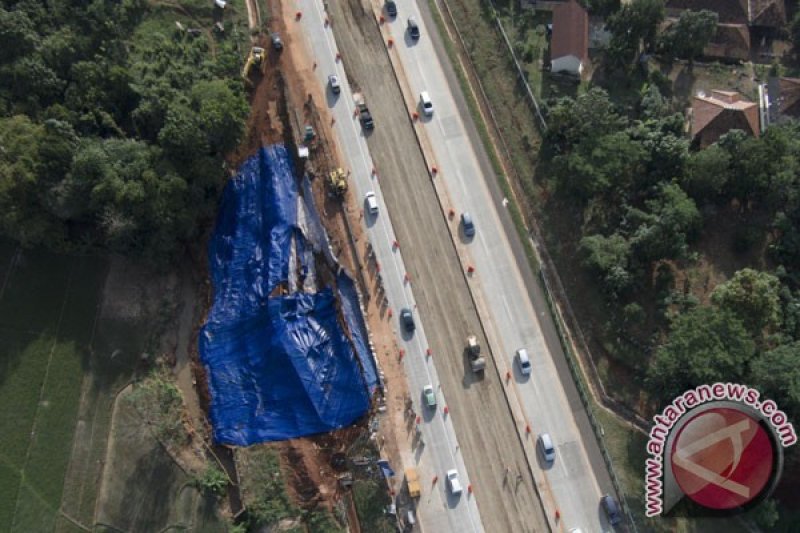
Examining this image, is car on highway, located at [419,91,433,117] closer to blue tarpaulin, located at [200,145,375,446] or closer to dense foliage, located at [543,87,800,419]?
dense foliage, located at [543,87,800,419]

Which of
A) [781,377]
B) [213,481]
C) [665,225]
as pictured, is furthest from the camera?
[665,225]

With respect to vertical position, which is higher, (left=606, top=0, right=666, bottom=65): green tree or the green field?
(left=606, top=0, right=666, bottom=65): green tree

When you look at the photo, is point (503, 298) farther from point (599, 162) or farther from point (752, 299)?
point (752, 299)

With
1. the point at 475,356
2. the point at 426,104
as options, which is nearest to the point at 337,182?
the point at 426,104

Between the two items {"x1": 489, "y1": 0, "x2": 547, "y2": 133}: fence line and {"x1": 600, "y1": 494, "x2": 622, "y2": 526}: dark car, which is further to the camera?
{"x1": 489, "y1": 0, "x2": 547, "y2": 133}: fence line

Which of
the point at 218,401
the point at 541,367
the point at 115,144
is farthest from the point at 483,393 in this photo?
the point at 115,144

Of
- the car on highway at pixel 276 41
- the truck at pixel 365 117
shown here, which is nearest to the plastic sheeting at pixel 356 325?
the truck at pixel 365 117

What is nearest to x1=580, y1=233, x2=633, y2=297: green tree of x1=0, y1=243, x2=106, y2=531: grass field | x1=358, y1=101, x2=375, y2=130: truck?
x1=358, y1=101, x2=375, y2=130: truck
